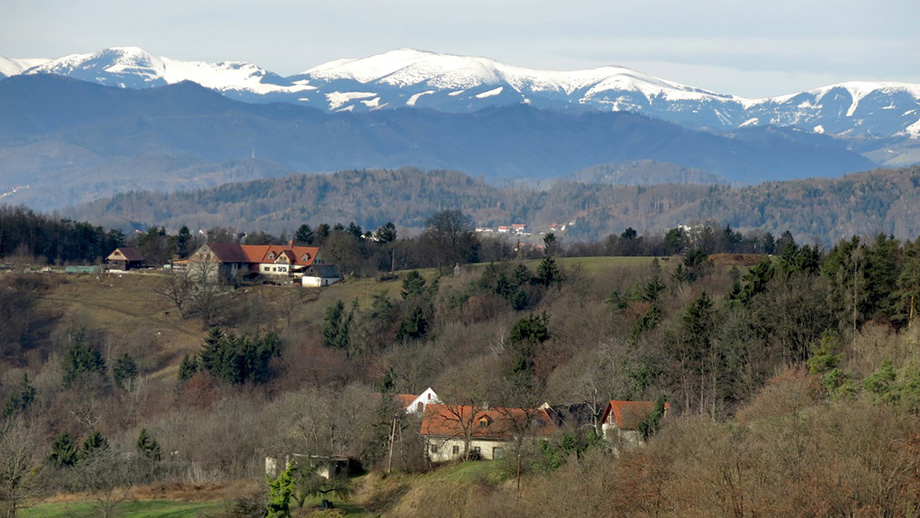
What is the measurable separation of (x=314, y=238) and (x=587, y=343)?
58.4 metres

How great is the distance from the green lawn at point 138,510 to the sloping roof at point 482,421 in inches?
353

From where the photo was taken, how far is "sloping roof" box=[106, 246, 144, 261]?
348ft

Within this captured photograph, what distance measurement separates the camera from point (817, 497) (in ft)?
80.0

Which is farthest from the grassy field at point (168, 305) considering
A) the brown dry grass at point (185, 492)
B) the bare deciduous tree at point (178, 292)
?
the brown dry grass at point (185, 492)

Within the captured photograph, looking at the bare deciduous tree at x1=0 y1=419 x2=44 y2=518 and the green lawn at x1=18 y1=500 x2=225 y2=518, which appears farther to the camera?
the green lawn at x1=18 y1=500 x2=225 y2=518

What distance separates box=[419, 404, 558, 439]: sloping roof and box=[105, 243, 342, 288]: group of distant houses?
171ft

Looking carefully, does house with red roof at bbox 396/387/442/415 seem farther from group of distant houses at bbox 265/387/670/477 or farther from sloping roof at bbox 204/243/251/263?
sloping roof at bbox 204/243/251/263

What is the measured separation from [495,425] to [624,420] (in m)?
6.21

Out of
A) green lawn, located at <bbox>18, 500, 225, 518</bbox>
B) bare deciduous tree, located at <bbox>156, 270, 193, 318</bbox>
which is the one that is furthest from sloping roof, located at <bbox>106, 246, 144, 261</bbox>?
green lawn, located at <bbox>18, 500, 225, 518</bbox>

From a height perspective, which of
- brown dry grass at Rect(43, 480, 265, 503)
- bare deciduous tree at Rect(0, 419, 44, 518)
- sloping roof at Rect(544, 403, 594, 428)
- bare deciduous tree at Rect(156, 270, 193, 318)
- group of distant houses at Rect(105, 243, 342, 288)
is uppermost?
group of distant houses at Rect(105, 243, 342, 288)

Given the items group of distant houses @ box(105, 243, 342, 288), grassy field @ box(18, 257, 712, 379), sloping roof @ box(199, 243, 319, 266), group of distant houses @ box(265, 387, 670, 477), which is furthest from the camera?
sloping roof @ box(199, 243, 319, 266)

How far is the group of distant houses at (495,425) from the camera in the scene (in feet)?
136

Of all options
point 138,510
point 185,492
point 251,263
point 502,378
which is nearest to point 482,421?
point 502,378

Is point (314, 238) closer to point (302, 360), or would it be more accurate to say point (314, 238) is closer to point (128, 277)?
point (128, 277)
